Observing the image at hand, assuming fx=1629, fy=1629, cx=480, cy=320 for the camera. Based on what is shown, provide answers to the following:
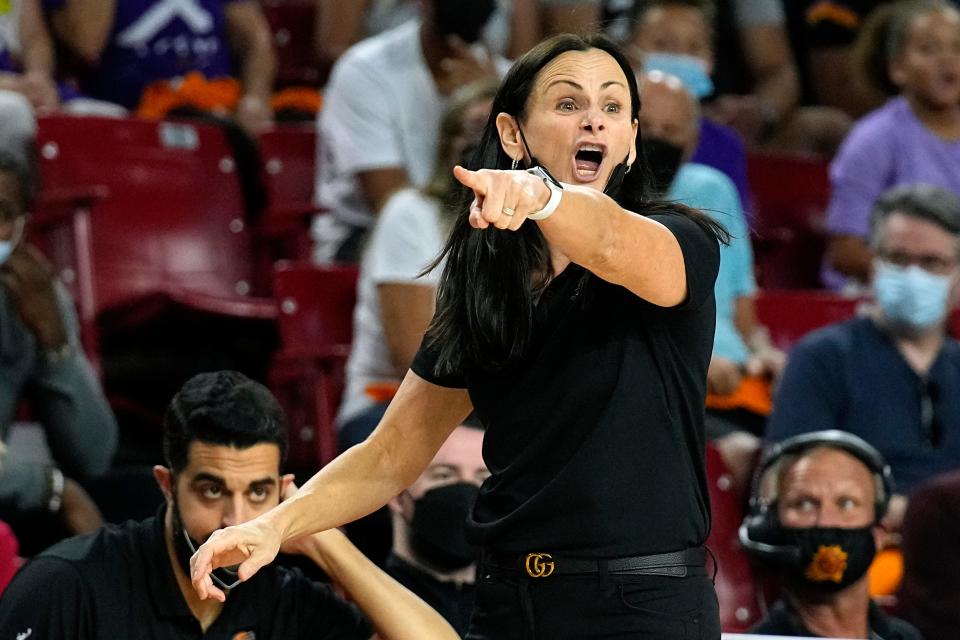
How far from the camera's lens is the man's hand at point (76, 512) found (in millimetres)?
3631

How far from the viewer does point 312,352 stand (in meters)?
4.42

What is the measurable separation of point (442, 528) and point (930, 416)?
1.67 metres


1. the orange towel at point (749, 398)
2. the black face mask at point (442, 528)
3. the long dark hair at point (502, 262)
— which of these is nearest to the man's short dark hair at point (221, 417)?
the black face mask at point (442, 528)

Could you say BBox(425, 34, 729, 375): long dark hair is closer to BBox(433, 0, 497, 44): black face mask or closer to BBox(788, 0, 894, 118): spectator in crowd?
BBox(433, 0, 497, 44): black face mask

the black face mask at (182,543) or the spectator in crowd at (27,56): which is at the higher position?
the spectator in crowd at (27,56)

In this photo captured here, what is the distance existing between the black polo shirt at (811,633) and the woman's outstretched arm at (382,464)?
1526 mm

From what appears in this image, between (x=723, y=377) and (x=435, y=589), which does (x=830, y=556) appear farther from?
(x=723, y=377)

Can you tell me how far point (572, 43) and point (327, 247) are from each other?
3089 millimetres

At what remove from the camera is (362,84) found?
16.6 ft

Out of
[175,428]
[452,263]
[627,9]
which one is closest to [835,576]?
[175,428]

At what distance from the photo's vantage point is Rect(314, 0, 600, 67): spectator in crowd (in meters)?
5.71

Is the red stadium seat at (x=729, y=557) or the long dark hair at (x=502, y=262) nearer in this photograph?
the long dark hair at (x=502, y=262)

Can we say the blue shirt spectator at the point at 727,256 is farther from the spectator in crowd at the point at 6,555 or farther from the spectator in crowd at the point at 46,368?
the spectator in crowd at the point at 6,555

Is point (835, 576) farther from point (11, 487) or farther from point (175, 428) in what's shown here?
point (11, 487)
